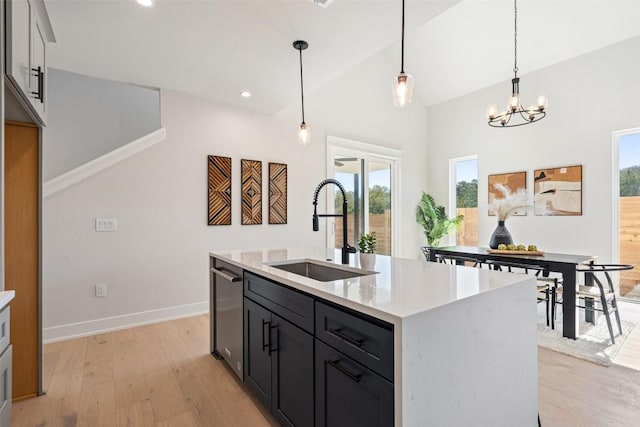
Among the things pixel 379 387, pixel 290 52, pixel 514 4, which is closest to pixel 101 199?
pixel 290 52

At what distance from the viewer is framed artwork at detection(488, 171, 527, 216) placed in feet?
16.7

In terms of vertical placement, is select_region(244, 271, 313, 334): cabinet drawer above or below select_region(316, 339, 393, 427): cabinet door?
above

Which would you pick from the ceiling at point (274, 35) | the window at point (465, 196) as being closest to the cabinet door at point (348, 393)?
the ceiling at point (274, 35)

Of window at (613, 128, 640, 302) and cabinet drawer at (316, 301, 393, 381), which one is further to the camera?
window at (613, 128, 640, 302)

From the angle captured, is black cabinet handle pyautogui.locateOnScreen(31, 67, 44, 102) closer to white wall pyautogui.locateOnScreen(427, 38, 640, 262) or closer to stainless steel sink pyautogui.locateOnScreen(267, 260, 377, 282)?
stainless steel sink pyautogui.locateOnScreen(267, 260, 377, 282)

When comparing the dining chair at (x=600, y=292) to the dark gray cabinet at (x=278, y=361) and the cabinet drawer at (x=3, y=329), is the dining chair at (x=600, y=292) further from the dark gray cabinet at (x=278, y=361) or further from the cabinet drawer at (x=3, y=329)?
the cabinet drawer at (x=3, y=329)

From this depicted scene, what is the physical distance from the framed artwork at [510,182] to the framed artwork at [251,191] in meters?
3.91

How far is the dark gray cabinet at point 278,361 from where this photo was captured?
1444 millimetres

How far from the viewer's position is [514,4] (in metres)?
4.15

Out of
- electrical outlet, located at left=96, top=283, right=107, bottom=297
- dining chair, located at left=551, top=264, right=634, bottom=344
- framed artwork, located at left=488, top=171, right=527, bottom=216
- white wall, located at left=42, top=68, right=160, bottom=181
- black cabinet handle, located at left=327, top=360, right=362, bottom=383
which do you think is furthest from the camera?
framed artwork, located at left=488, top=171, right=527, bottom=216

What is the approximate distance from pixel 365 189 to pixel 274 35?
3.38 metres

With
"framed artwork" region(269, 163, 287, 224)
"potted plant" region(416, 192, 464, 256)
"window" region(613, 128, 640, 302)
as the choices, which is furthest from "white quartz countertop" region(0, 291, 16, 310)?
"window" region(613, 128, 640, 302)

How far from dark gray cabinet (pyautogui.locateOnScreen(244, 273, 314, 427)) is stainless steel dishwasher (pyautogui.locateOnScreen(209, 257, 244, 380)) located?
0.13 m

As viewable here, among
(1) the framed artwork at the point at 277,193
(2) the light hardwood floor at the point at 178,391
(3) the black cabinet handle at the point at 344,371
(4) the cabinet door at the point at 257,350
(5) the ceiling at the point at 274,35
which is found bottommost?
(2) the light hardwood floor at the point at 178,391
